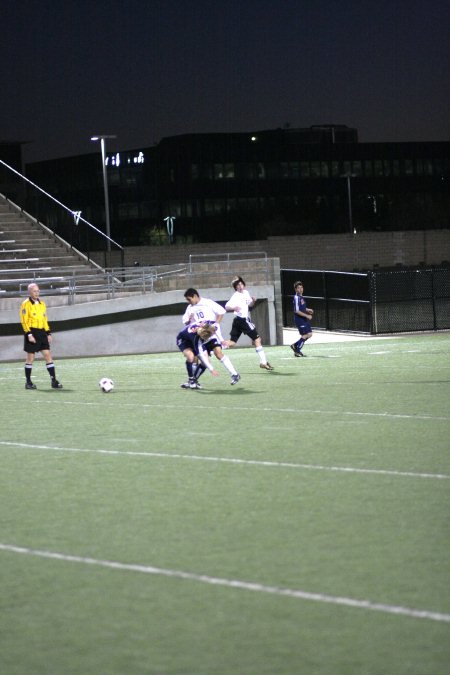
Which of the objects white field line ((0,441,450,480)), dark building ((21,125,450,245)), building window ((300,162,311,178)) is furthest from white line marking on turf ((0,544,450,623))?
building window ((300,162,311,178))

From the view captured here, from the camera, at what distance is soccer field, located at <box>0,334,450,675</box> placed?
5379mm

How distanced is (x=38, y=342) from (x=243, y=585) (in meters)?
15.2

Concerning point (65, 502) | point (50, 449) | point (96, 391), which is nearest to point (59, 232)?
point (96, 391)

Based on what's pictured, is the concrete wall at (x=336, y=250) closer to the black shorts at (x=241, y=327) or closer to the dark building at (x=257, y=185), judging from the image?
the black shorts at (x=241, y=327)

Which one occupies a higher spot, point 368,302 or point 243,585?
point 368,302

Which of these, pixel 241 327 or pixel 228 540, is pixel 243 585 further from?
pixel 241 327

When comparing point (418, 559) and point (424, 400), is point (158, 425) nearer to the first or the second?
point (424, 400)

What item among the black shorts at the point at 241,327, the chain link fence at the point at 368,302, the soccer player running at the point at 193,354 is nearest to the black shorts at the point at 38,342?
the soccer player running at the point at 193,354

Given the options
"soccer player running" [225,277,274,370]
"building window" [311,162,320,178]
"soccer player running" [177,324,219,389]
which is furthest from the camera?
"building window" [311,162,320,178]

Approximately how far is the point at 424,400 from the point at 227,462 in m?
5.65

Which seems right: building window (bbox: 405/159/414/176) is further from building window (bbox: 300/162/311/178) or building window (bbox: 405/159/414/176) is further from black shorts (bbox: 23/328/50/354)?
black shorts (bbox: 23/328/50/354)

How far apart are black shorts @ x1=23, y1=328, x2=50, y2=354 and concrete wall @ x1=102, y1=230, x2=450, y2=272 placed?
33.2 m

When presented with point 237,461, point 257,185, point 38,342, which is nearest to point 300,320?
point 38,342

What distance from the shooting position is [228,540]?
758 cm
